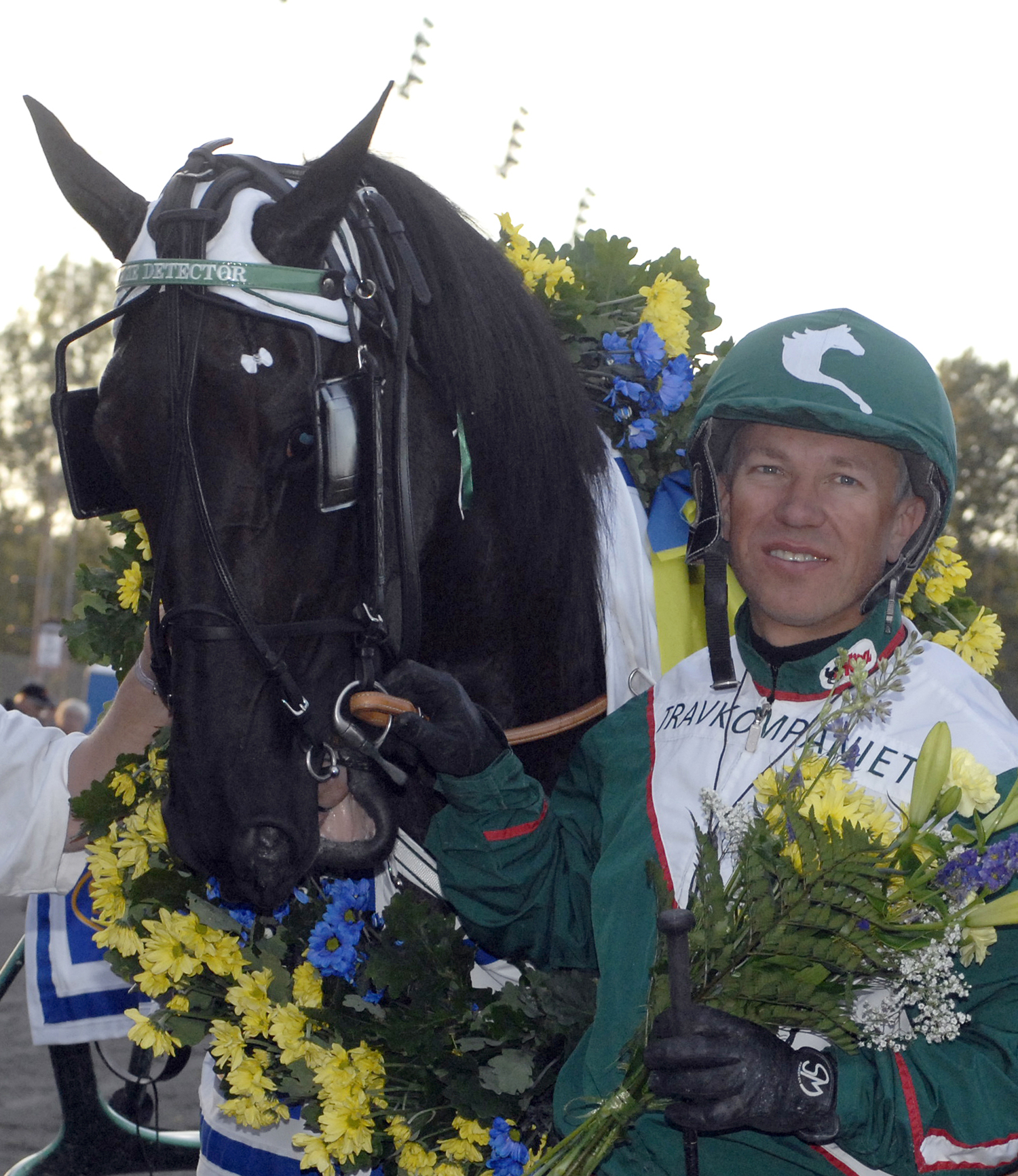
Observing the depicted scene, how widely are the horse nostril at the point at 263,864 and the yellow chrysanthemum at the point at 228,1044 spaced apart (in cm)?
51

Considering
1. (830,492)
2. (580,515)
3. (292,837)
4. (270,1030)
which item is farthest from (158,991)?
(830,492)

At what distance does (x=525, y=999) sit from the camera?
2.12 meters

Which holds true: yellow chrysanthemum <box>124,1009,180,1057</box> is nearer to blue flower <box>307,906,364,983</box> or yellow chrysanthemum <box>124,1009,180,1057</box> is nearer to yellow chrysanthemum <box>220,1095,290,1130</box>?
yellow chrysanthemum <box>220,1095,290,1130</box>

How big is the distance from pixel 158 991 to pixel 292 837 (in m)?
0.65

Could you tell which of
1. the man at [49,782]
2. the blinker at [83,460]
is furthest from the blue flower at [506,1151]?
the blinker at [83,460]

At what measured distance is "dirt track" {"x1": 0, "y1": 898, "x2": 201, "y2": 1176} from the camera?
17.4ft

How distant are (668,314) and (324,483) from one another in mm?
1301

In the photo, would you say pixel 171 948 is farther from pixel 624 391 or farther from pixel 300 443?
pixel 624 391

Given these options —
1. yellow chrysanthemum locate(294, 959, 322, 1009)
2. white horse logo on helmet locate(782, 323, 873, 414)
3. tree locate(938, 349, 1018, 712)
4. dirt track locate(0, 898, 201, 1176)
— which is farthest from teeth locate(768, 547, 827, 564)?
tree locate(938, 349, 1018, 712)

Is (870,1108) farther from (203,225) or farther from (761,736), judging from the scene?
(203,225)

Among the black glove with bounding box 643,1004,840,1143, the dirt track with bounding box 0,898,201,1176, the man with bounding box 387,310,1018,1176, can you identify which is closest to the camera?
the black glove with bounding box 643,1004,840,1143

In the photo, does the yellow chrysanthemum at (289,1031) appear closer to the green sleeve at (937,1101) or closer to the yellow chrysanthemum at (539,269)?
the green sleeve at (937,1101)

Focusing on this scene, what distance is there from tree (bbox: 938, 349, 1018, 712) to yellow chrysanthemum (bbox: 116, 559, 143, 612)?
26310 mm

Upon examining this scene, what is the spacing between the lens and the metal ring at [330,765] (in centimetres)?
200
